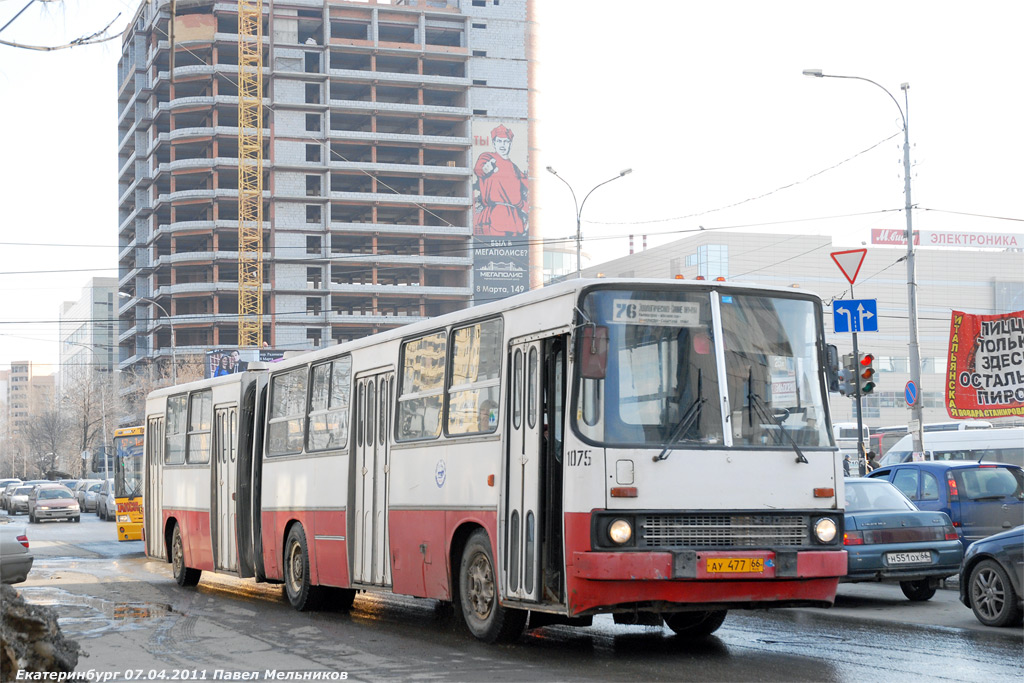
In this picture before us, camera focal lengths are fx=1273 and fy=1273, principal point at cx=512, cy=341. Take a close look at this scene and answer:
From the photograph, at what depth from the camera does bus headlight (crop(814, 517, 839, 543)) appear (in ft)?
32.7

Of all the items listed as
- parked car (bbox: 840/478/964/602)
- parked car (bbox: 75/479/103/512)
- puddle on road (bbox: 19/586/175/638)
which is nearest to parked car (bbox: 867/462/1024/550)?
parked car (bbox: 840/478/964/602)

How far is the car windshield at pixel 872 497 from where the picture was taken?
14966 millimetres

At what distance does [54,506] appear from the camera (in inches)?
1887

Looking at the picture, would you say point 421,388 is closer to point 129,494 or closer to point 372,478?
point 372,478

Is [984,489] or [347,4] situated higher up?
[347,4]

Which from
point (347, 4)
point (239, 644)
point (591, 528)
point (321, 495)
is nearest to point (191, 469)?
point (321, 495)

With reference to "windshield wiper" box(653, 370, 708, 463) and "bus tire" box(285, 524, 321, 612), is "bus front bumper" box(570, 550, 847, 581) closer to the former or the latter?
"windshield wiper" box(653, 370, 708, 463)

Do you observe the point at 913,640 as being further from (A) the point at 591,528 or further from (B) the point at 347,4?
(B) the point at 347,4

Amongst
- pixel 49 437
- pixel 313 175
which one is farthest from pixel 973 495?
pixel 49 437

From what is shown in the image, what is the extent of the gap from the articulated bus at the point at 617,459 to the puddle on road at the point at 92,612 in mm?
2945

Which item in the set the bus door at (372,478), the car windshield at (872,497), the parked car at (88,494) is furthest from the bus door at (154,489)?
the parked car at (88,494)

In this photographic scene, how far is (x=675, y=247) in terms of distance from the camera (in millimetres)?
99125

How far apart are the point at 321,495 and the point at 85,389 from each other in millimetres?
93205

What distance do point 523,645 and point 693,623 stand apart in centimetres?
166
